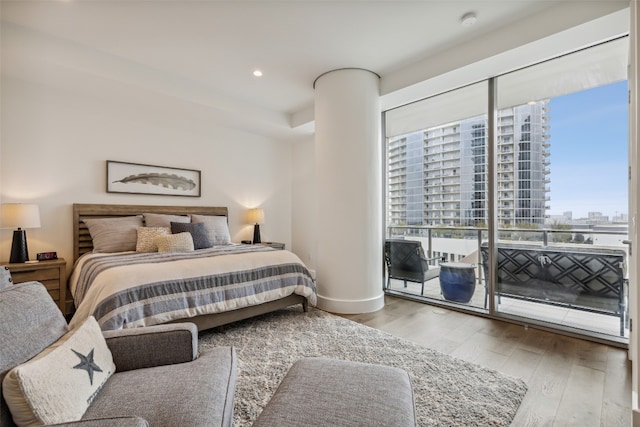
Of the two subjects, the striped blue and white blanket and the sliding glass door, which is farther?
the sliding glass door

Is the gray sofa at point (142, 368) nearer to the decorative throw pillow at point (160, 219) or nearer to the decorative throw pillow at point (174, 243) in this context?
the decorative throw pillow at point (174, 243)

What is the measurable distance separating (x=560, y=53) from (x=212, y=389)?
363 cm

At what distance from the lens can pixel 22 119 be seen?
322cm

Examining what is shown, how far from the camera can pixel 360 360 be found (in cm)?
226

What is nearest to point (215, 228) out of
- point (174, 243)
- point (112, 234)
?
point (174, 243)

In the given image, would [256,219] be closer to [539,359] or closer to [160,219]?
[160,219]

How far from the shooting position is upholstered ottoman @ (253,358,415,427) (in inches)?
41.0

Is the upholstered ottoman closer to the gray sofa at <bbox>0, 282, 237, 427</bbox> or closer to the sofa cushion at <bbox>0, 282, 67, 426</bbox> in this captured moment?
the gray sofa at <bbox>0, 282, 237, 427</bbox>

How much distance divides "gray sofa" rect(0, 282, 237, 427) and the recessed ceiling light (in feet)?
9.86

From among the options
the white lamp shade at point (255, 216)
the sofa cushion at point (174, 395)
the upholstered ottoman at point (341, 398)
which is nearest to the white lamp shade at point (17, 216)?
the white lamp shade at point (255, 216)

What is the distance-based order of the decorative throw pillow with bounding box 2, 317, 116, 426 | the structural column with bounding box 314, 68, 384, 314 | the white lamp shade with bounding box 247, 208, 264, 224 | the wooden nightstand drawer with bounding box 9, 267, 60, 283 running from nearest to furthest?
the decorative throw pillow with bounding box 2, 317, 116, 426 < the wooden nightstand drawer with bounding box 9, 267, 60, 283 < the structural column with bounding box 314, 68, 384, 314 < the white lamp shade with bounding box 247, 208, 264, 224

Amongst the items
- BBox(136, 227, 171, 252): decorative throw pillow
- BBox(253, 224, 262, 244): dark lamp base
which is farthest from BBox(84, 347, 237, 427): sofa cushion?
BBox(253, 224, 262, 244): dark lamp base

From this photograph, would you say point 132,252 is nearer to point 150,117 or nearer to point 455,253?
point 150,117

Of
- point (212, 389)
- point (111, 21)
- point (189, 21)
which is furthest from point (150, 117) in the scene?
point (212, 389)
